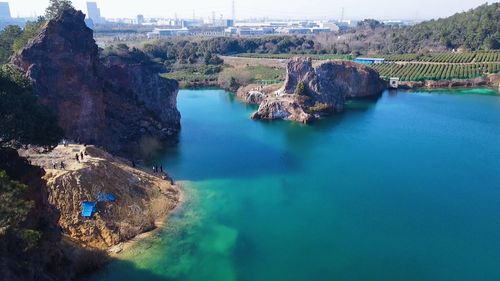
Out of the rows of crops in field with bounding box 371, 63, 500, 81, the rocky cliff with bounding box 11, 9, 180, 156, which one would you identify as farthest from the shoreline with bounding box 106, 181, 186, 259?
the rows of crops in field with bounding box 371, 63, 500, 81

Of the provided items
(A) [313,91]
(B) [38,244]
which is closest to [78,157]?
(B) [38,244]

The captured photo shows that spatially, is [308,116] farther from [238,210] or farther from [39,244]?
[39,244]

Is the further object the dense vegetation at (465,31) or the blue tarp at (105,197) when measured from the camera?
the dense vegetation at (465,31)

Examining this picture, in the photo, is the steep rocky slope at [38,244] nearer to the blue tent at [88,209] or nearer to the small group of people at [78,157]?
the blue tent at [88,209]

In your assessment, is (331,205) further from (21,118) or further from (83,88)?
(83,88)

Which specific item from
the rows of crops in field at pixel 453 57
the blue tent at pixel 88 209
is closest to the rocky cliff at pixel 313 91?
the rows of crops in field at pixel 453 57

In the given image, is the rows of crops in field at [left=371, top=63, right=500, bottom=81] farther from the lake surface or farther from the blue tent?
the blue tent
